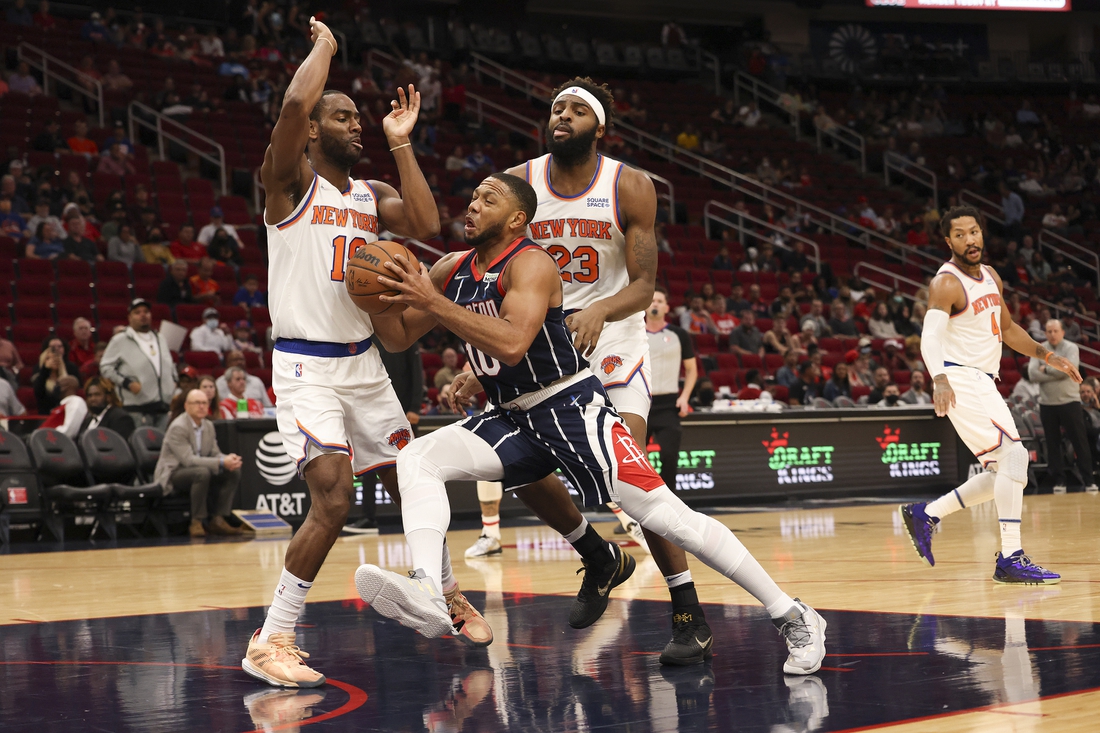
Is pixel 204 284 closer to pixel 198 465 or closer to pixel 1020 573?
pixel 198 465

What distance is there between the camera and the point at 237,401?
11.7 meters

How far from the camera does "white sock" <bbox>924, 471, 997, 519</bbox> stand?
22.1 feet

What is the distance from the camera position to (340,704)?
142 inches

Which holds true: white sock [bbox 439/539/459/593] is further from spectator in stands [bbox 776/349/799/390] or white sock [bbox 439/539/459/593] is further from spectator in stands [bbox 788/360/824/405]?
spectator in stands [bbox 776/349/799/390]

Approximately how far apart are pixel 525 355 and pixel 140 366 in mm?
8146

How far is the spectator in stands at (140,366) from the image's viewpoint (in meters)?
11.2

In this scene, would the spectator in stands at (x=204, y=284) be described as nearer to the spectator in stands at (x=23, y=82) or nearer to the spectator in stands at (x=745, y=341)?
the spectator in stands at (x=23, y=82)

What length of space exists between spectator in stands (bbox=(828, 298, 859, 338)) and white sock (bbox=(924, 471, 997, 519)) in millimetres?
11670

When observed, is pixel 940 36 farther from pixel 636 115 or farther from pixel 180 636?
pixel 180 636

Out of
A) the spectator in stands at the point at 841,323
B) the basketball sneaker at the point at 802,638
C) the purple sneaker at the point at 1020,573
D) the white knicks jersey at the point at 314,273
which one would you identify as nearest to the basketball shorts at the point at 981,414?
the purple sneaker at the point at 1020,573

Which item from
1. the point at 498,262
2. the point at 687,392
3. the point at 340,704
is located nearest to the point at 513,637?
the point at 340,704

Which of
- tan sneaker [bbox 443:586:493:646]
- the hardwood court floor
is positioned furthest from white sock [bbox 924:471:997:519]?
tan sneaker [bbox 443:586:493:646]

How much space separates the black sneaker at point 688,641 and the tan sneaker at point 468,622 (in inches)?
29.3

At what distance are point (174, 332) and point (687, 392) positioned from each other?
5960 millimetres
